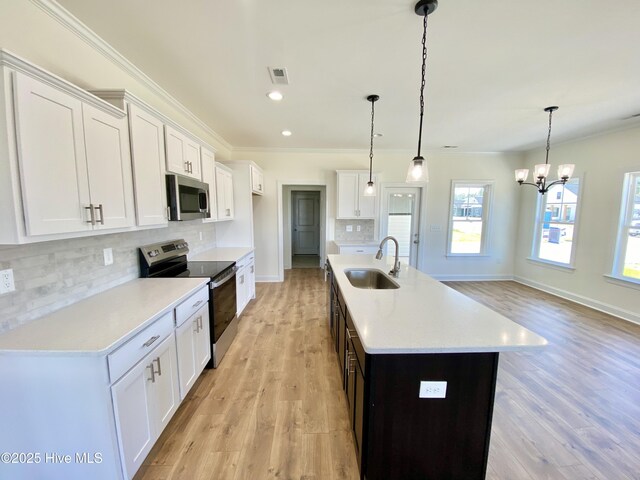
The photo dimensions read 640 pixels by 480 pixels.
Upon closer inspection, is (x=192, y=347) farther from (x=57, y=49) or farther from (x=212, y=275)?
(x=57, y=49)

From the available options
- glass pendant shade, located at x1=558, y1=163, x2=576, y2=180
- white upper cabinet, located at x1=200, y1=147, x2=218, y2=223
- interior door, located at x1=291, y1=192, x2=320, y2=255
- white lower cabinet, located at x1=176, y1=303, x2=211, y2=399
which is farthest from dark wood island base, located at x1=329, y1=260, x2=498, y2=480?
interior door, located at x1=291, y1=192, x2=320, y2=255

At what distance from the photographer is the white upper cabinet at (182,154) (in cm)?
225

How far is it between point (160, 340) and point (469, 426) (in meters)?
1.81

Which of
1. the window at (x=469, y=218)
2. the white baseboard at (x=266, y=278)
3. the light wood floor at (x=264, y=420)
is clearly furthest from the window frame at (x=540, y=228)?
the white baseboard at (x=266, y=278)

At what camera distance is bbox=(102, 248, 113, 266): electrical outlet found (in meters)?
1.89

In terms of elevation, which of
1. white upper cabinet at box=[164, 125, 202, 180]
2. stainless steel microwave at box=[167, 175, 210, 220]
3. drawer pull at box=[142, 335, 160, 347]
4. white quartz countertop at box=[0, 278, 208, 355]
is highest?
white upper cabinet at box=[164, 125, 202, 180]

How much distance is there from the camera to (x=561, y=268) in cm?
450

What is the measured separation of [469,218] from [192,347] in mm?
5606

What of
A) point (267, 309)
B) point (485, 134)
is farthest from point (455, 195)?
point (267, 309)

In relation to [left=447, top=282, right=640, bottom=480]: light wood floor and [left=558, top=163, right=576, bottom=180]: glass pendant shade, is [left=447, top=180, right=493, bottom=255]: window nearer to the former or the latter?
[left=558, top=163, right=576, bottom=180]: glass pendant shade

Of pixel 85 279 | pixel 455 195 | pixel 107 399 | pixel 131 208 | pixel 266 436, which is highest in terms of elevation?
pixel 455 195

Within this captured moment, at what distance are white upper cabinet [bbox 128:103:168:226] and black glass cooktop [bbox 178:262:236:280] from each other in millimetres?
557

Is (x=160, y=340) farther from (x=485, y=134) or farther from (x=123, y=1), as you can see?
(x=485, y=134)

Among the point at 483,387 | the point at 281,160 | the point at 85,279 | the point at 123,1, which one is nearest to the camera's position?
the point at 483,387
